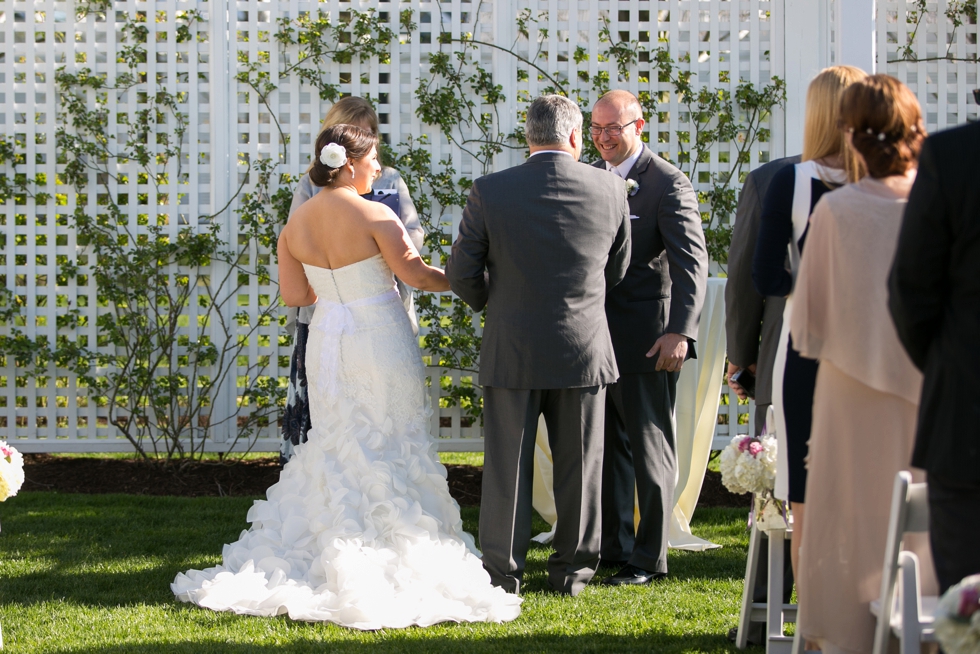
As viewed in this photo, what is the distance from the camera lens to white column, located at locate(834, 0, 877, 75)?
488cm

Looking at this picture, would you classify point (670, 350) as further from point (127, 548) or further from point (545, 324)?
point (127, 548)

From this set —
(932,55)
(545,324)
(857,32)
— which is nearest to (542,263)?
(545,324)

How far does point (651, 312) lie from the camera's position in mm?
4301

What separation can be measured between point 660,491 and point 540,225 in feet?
4.16

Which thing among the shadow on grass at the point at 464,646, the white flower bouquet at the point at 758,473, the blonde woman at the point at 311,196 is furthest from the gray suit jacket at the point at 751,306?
the blonde woman at the point at 311,196

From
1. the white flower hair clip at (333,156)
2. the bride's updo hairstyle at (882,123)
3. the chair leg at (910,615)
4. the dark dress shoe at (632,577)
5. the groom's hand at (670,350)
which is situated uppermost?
the white flower hair clip at (333,156)

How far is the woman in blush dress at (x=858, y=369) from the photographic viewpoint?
230 cm

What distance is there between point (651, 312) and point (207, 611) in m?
2.10

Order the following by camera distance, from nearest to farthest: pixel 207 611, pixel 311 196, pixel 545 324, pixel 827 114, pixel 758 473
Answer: pixel 827 114, pixel 758 473, pixel 207 611, pixel 545 324, pixel 311 196

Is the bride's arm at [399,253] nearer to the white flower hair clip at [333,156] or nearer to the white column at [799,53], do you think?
the white flower hair clip at [333,156]

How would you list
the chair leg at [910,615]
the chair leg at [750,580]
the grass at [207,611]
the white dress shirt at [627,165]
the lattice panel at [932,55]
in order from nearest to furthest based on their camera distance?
the chair leg at [910,615] → the chair leg at [750,580] → the grass at [207,611] → the white dress shirt at [627,165] → the lattice panel at [932,55]

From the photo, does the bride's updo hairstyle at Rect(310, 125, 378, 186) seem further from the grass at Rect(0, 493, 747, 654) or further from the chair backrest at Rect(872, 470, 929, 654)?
the chair backrest at Rect(872, 470, 929, 654)

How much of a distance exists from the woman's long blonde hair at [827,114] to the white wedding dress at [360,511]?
1895 mm

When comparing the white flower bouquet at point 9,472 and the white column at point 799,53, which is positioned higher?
the white column at point 799,53
